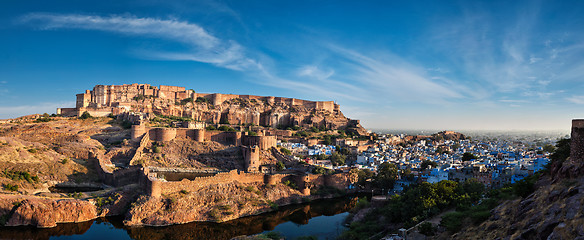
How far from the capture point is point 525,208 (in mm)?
8023

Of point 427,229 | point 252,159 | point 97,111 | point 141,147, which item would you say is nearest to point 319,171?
point 252,159

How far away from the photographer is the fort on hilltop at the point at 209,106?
47.7 meters

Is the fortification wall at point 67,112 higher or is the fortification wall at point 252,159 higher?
the fortification wall at point 67,112

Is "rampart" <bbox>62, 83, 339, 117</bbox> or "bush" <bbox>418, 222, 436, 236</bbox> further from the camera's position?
"rampart" <bbox>62, 83, 339, 117</bbox>

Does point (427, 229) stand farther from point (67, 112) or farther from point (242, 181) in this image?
point (67, 112)

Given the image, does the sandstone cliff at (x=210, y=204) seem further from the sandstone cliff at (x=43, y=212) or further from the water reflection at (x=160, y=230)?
the sandstone cliff at (x=43, y=212)

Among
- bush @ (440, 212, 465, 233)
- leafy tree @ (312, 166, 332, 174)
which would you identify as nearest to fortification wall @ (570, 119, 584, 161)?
bush @ (440, 212, 465, 233)

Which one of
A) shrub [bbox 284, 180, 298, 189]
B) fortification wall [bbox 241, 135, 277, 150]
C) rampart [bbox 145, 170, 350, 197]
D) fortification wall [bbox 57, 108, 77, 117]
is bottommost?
shrub [bbox 284, 180, 298, 189]

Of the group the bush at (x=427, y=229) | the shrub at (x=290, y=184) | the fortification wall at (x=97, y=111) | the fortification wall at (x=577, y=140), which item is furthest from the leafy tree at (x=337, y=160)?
the fortification wall at (x=97, y=111)

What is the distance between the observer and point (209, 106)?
55.9 metres

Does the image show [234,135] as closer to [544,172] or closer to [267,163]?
[267,163]

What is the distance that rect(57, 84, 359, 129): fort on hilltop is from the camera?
156 ft

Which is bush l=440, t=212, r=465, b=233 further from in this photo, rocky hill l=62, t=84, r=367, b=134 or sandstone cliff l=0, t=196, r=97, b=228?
rocky hill l=62, t=84, r=367, b=134

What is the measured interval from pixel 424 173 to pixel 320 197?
7970 millimetres
